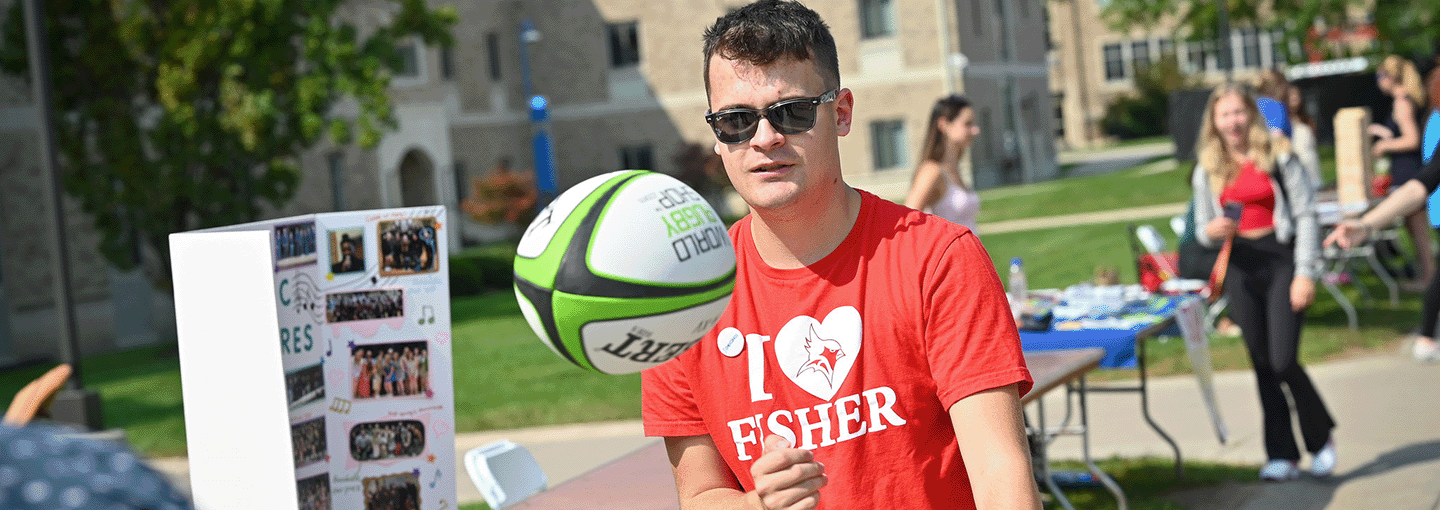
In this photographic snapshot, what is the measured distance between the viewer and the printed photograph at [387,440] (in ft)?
10.8

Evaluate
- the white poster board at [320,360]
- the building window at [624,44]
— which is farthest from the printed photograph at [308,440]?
the building window at [624,44]

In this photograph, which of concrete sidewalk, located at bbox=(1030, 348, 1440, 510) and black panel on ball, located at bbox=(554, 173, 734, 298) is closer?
black panel on ball, located at bbox=(554, 173, 734, 298)

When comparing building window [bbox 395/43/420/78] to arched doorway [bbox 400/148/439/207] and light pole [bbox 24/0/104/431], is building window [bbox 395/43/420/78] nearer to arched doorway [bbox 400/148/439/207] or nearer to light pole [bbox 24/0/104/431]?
arched doorway [bbox 400/148/439/207]

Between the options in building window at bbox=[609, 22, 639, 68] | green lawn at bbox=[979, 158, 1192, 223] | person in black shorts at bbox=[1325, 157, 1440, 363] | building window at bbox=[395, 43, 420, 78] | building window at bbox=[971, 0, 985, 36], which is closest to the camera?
person in black shorts at bbox=[1325, 157, 1440, 363]

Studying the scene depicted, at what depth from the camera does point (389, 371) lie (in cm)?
331

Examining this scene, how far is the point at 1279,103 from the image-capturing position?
37.0ft

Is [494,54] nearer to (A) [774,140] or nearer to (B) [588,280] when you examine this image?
(A) [774,140]

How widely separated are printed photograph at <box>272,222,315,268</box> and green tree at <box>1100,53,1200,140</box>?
5935 centimetres

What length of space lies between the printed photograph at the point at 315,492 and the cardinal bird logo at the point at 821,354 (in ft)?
4.34

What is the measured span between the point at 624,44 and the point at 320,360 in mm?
35898

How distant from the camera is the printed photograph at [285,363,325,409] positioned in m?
3.03

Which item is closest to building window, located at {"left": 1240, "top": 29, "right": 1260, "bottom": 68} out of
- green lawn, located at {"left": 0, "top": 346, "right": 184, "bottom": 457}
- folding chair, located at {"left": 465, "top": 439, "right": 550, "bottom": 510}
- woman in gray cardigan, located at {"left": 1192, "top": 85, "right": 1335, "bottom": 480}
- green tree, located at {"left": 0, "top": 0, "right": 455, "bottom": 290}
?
green tree, located at {"left": 0, "top": 0, "right": 455, "bottom": 290}

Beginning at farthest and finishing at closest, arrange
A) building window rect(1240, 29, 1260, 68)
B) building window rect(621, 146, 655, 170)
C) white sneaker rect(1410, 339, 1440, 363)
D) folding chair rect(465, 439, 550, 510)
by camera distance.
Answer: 1. building window rect(1240, 29, 1260, 68)
2. building window rect(621, 146, 655, 170)
3. white sneaker rect(1410, 339, 1440, 363)
4. folding chair rect(465, 439, 550, 510)

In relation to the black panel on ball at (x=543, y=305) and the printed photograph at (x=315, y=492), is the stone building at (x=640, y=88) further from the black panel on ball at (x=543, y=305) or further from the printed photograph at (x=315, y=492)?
the black panel on ball at (x=543, y=305)
